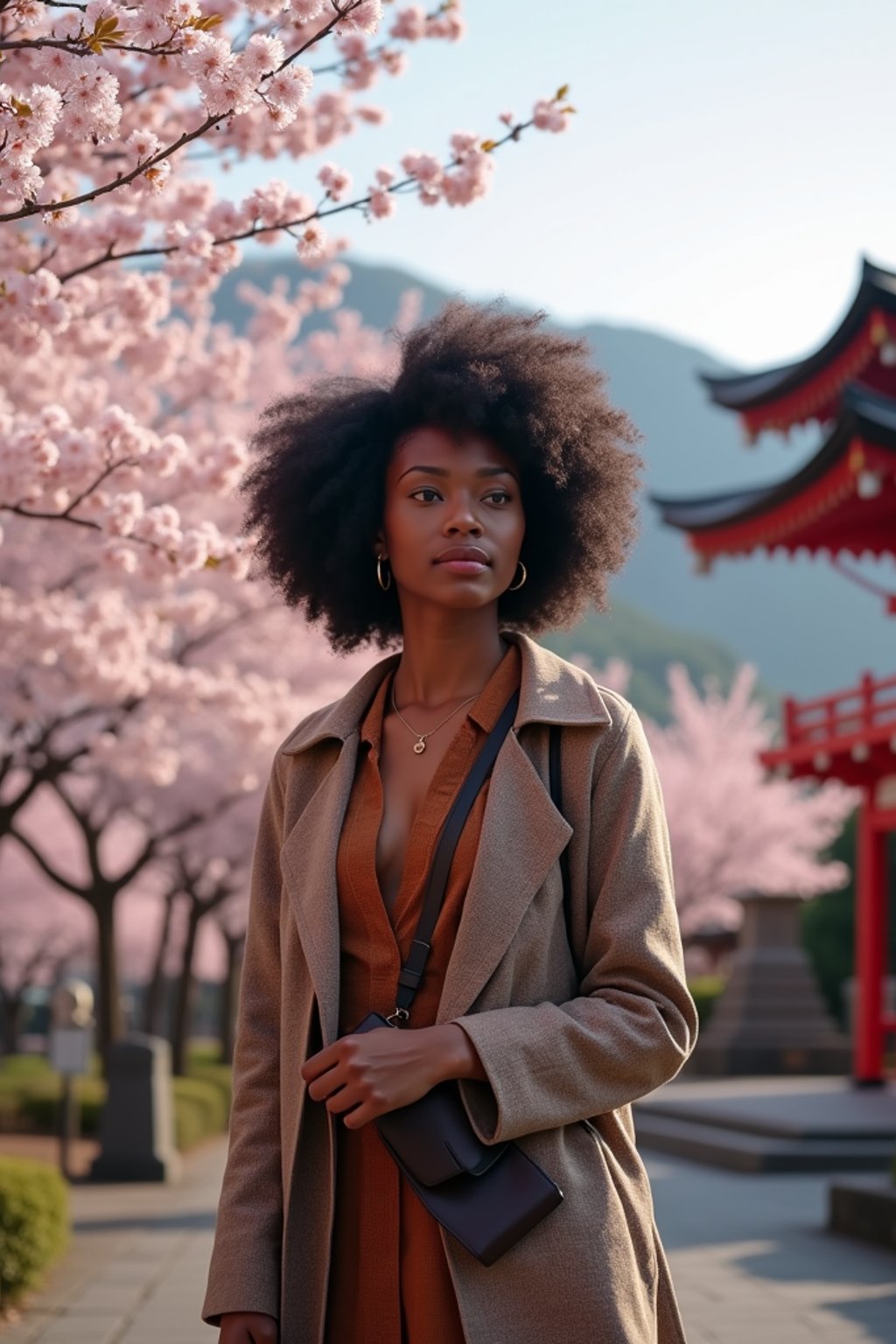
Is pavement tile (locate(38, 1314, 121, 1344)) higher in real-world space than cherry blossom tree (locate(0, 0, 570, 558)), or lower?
lower

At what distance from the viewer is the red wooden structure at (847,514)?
13961 mm

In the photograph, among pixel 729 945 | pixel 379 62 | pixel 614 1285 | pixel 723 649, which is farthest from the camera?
pixel 723 649

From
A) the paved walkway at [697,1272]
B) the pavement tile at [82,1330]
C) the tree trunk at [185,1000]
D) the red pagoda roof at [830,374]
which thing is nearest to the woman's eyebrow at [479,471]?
the paved walkway at [697,1272]

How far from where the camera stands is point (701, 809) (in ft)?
122

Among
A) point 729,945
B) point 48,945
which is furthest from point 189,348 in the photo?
point 48,945

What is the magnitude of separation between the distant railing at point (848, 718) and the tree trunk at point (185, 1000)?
33.9ft

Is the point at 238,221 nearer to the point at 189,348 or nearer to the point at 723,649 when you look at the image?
the point at 189,348

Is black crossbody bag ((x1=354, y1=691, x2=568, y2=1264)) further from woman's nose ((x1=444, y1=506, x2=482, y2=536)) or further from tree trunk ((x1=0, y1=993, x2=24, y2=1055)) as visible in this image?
tree trunk ((x1=0, y1=993, x2=24, y2=1055))

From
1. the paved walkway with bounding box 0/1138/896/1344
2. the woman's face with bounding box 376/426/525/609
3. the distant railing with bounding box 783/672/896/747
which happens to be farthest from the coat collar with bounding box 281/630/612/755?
the distant railing with bounding box 783/672/896/747

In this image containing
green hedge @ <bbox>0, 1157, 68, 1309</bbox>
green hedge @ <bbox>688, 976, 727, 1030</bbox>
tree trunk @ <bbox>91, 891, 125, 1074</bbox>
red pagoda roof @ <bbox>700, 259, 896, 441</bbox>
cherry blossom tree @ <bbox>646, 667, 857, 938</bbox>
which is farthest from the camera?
cherry blossom tree @ <bbox>646, 667, 857, 938</bbox>

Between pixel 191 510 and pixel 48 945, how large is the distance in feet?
96.9

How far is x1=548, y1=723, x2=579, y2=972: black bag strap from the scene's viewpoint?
2.45m

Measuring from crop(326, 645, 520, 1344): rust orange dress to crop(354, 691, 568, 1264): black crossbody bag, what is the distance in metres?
0.11

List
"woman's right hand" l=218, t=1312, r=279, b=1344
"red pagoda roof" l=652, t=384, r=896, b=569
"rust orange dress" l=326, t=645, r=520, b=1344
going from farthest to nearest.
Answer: "red pagoda roof" l=652, t=384, r=896, b=569
"woman's right hand" l=218, t=1312, r=279, b=1344
"rust orange dress" l=326, t=645, r=520, b=1344
